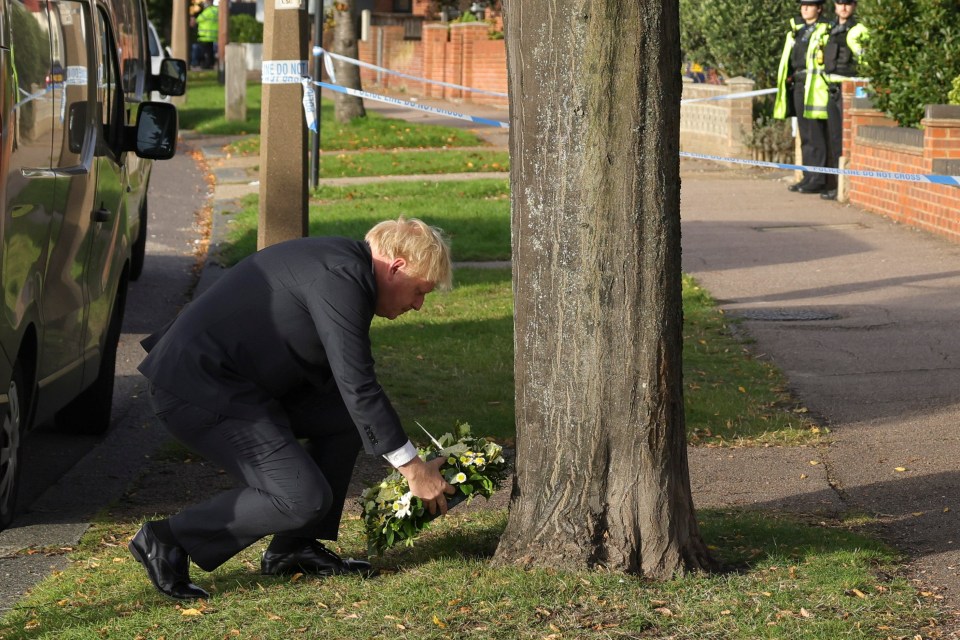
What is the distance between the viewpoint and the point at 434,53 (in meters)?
39.8

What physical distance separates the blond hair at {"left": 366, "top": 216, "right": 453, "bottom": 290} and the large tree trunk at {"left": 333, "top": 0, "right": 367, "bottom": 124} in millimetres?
19912

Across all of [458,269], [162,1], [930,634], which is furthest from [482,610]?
[162,1]

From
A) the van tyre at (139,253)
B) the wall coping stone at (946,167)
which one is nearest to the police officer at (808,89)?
the wall coping stone at (946,167)

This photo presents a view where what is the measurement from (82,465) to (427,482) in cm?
273

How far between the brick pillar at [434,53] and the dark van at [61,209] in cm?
3186

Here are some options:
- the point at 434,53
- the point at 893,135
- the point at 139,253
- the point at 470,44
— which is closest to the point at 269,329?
the point at 139,253

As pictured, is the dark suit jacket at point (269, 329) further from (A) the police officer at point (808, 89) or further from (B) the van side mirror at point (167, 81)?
(A) the police officer at point (808, 89)

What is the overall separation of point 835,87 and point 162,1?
127 feet

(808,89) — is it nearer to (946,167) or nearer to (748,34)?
(946,167)

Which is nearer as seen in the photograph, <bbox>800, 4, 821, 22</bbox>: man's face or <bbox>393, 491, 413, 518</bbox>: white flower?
<bbox>393, 491, 413, 518</bbox>: white flower

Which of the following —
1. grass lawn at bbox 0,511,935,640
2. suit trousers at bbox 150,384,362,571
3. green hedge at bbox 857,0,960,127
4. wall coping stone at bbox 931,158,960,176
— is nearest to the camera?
grass lawn at bbox 0,511,935,640

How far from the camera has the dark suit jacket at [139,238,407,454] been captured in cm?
439

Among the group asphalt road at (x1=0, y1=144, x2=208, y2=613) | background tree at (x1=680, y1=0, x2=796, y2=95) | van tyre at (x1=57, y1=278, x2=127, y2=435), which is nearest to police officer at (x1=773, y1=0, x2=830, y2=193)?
background tree at (x1=680, y1=0, x2=796, y2=95)

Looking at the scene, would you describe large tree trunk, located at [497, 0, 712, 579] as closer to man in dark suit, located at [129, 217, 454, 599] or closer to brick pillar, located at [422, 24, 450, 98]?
man in dark suit, located at [129, 217, 454, 599]
